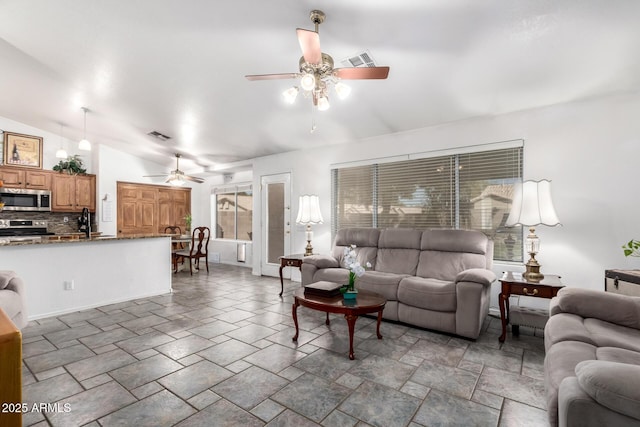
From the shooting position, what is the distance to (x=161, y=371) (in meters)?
2.41

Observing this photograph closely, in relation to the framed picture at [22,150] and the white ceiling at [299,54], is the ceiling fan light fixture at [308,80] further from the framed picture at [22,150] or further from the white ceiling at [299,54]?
the framed picture at [22,150]

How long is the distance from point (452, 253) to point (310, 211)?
Result: 2.20 meters

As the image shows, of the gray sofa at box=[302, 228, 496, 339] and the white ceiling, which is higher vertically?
the white ceiling

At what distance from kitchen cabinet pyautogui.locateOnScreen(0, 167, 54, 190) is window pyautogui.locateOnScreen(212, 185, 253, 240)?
346cm

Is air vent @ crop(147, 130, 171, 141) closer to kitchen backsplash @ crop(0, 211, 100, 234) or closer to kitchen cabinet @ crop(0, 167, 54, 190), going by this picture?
kitchen cabinet @ crop(0, 167, 54, 190)

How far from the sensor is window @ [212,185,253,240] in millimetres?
7648

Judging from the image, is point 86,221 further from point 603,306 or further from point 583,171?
point 583,171

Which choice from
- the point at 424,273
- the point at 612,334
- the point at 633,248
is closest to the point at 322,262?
the point at 424,273

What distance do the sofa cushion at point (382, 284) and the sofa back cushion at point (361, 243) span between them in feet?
1.92

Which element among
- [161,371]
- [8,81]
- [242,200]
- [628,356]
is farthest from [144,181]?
[628,356]

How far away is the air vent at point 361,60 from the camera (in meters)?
2.85

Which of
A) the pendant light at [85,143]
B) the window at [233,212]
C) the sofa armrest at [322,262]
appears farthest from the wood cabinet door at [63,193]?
the sofa armrest at [322,262]

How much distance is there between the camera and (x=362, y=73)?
2312mm

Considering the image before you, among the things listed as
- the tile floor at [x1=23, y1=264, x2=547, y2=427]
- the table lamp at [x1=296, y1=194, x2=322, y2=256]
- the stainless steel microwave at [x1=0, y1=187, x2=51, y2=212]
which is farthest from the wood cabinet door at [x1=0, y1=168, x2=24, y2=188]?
the table lamp at [x1=296, y1=194, x2=322, y2=256]
